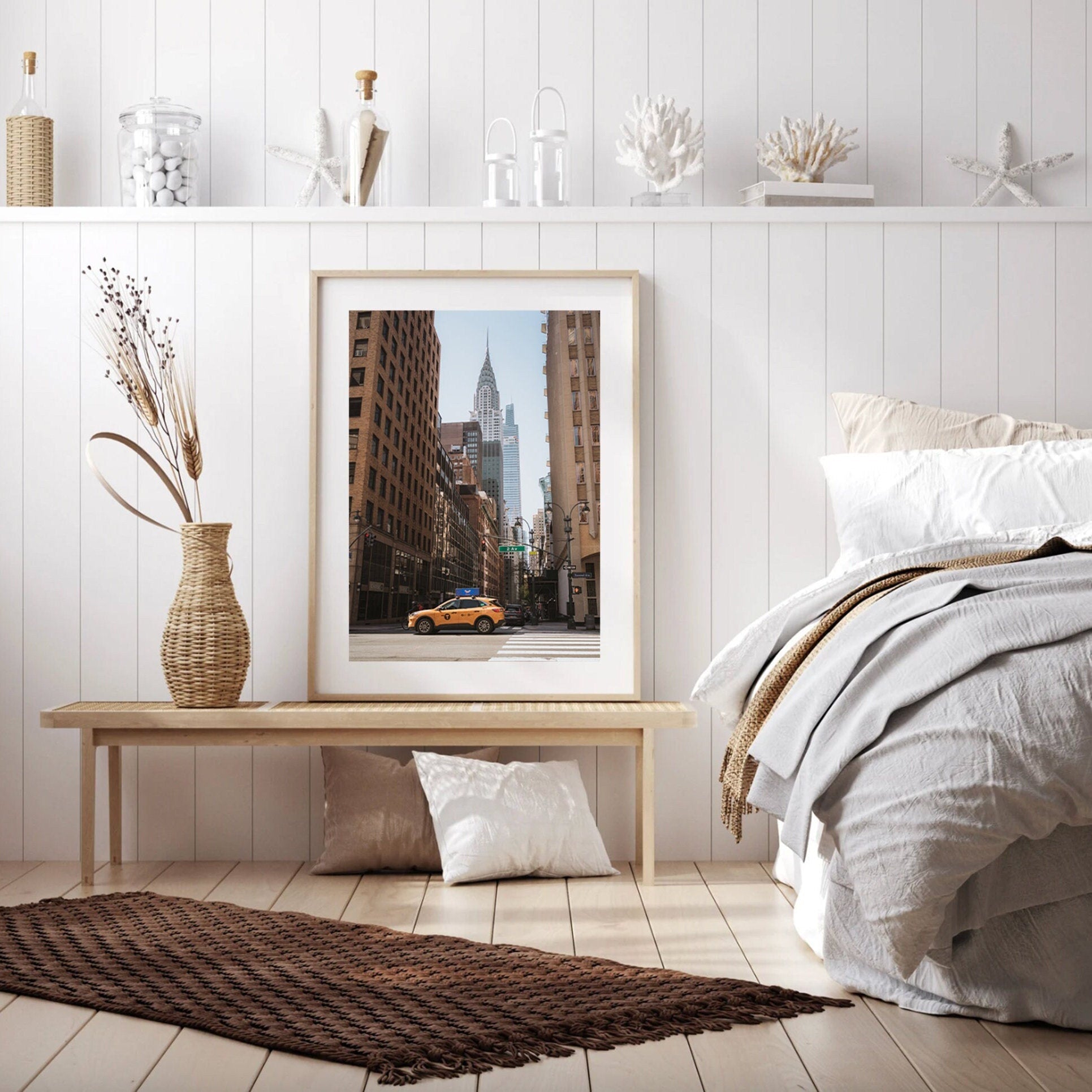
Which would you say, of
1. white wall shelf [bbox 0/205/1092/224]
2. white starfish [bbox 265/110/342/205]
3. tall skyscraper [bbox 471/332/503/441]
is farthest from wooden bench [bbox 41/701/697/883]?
white starfish [bbox 265/110/342/205]

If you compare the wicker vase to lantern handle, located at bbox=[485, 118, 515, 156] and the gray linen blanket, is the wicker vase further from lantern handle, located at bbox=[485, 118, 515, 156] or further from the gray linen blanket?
the gray linen blanket

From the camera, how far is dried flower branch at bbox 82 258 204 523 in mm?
3053

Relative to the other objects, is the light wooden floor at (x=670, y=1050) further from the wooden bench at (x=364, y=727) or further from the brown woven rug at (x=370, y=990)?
the wooden bench at (x=364, y=727)

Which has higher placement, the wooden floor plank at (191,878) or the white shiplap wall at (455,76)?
the white shiplap wall at (455,76)

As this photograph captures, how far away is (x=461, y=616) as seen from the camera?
3.11 meters

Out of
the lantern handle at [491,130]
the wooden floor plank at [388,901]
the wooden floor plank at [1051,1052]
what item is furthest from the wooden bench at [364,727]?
the lantern handle at [491,130]

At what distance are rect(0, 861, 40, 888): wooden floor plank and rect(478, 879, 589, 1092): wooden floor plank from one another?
4.11 ft

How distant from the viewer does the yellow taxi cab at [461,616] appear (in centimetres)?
310

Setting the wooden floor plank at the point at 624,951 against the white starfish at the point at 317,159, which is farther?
the white starfish at the point at 317,159

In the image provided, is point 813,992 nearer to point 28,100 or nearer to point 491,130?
point 491,130

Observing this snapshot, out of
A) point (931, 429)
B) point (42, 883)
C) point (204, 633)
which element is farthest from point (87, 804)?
point (931, 429)

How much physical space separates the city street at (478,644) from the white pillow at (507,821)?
30 centimetres

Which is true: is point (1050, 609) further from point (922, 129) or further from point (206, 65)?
point (206, 65)

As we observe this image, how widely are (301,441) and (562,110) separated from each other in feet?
3.93
